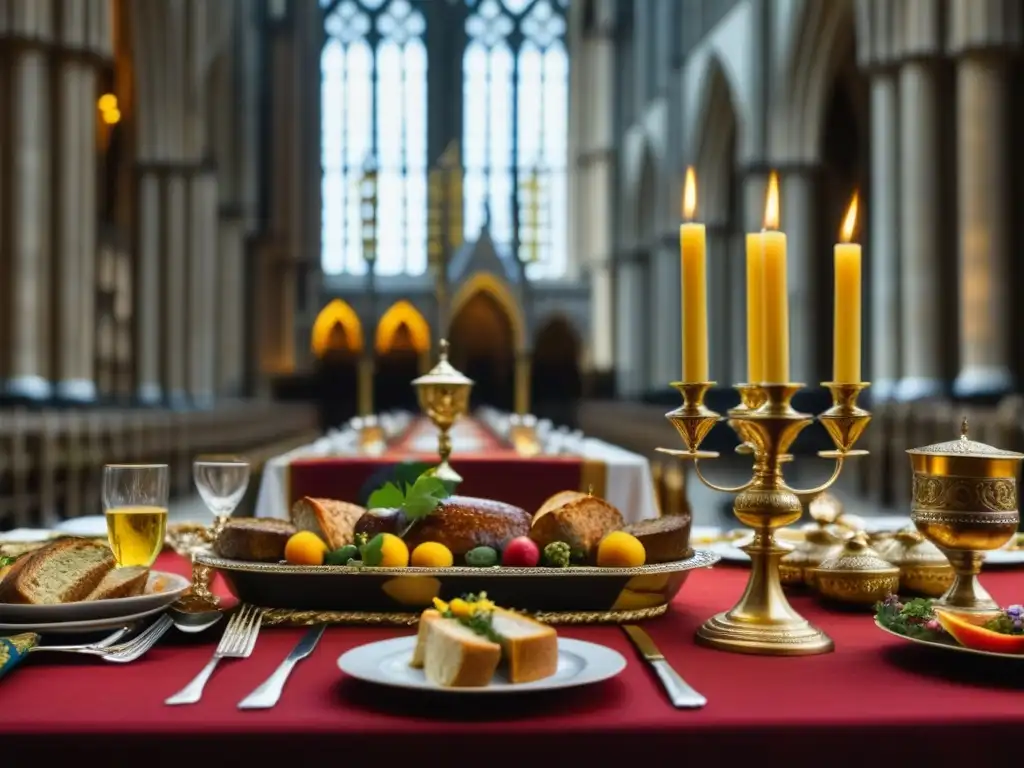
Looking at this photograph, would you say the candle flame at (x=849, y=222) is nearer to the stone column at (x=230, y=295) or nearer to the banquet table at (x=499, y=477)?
the banquet table at (x=499, y=477)

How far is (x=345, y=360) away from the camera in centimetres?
3006

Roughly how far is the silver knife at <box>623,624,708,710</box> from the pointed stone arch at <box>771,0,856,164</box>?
14933mm

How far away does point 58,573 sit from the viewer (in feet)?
5.47

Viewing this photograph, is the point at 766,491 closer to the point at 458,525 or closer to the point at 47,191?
the point at 458,525

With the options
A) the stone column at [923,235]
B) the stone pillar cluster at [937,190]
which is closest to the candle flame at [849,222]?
the stone pillar cluster at [937,190]

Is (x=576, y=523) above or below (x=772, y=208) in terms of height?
below

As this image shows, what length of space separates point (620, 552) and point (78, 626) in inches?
28.0

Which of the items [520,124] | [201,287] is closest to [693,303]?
[201,287]

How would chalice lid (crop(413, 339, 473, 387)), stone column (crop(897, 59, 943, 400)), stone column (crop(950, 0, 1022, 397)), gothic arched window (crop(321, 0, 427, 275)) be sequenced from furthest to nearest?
gothic arched window (crop(321, 0, 427, 275)), stone column (crop(897, 59, 943, 400)), stone column (crop(950, 0, 1022, 397)), chalice lid (crop(413, 339, 473, 387))

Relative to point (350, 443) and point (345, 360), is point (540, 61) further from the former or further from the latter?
point (350, 443)

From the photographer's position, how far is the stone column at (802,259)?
16.2 m

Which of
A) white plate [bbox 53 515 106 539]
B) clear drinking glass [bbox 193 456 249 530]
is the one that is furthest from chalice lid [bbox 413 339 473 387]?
clear drinking glass [bbox 193 456 249 530]

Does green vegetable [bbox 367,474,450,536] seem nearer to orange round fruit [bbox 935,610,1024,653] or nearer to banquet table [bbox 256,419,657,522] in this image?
orange round fruit [bbox 935,610,1024,653]

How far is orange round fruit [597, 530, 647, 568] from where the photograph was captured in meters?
1.71
